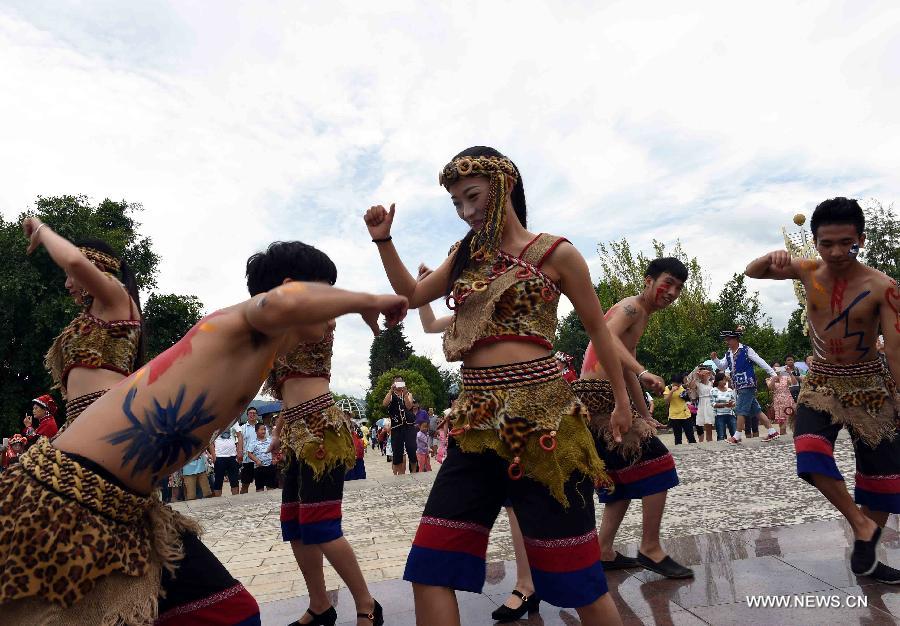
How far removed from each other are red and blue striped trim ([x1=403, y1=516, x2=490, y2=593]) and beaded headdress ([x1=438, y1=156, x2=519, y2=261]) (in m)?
1.10

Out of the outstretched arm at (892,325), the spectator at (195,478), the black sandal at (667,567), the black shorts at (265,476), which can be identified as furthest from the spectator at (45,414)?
the outstretched arm at (892,325)

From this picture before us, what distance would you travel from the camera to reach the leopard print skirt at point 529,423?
2.67 meters

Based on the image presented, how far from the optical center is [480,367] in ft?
→ 9.28

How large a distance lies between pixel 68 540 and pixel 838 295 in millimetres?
4105

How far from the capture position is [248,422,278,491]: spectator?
12.1m

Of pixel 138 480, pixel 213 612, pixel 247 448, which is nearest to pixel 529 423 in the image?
pixel 213 612

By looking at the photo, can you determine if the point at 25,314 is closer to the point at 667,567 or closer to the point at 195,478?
the point at 195,478

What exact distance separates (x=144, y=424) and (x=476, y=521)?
128 centimetres

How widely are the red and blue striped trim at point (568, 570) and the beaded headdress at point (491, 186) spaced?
1.18 metres

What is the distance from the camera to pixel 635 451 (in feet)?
14.0

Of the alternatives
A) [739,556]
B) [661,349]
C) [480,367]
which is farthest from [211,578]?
[661,349]

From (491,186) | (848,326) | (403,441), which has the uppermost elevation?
(491,186)

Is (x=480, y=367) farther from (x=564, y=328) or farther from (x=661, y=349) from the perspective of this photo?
(x=564, y=328)

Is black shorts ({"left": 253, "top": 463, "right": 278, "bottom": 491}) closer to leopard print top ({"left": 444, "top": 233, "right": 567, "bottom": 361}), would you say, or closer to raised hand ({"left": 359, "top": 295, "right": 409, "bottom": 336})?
leopard print top ({"left": 444, "top": 233, "right": 567, "bottom": 361})
